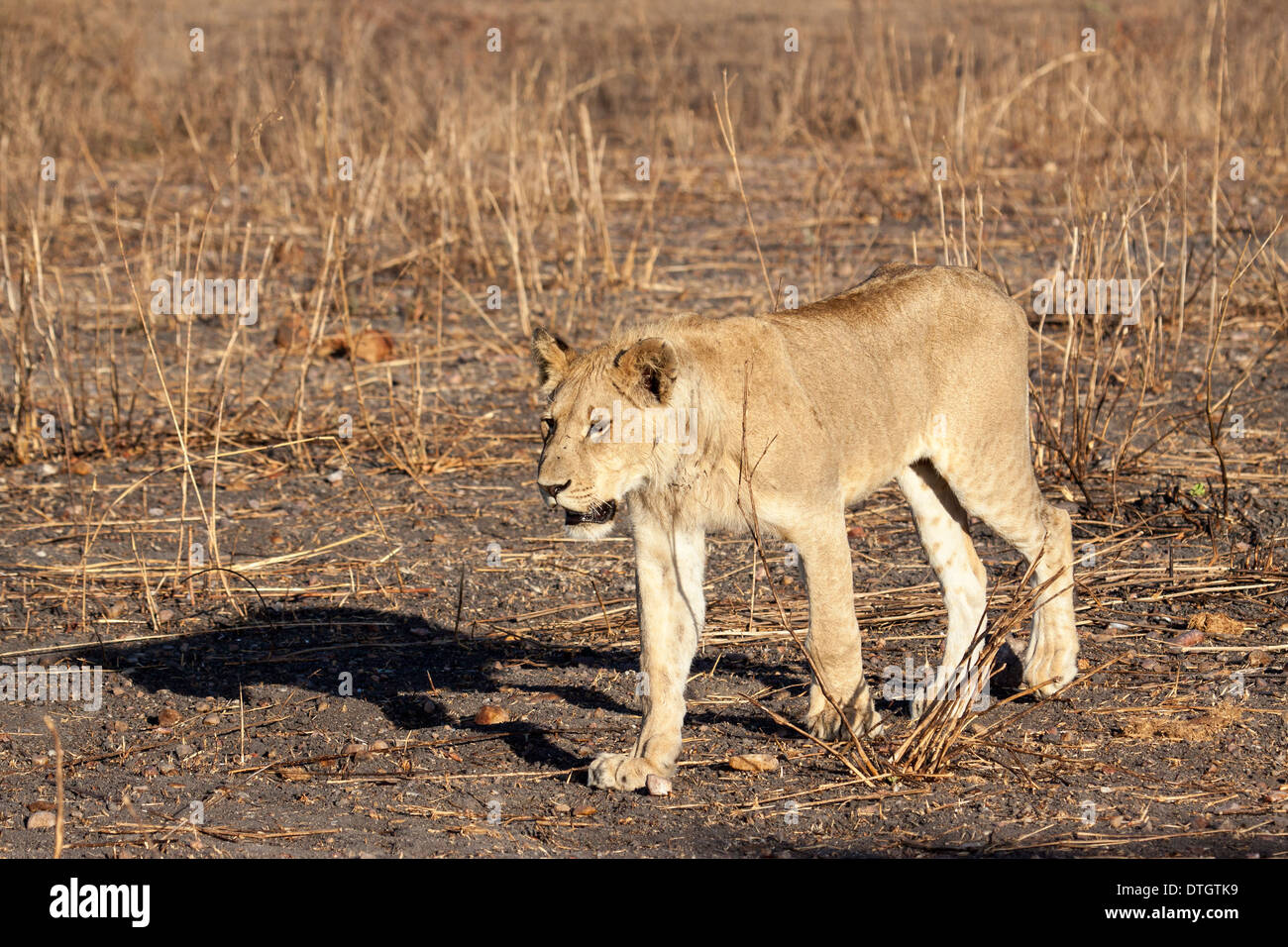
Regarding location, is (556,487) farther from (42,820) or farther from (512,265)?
(512,265)

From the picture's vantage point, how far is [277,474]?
8516 mm

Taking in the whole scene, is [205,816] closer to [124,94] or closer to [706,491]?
[706,491]

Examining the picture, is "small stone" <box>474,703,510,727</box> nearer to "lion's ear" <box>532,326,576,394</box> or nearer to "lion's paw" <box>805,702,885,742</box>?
"lion's paw" <box>805,702,885,742</box>

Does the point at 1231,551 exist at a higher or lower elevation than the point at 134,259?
lower

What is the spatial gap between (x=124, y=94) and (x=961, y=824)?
1527 centimetres

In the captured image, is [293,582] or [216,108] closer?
[293,582]

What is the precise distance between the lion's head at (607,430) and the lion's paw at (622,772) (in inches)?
28.8

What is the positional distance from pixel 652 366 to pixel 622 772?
1259mm

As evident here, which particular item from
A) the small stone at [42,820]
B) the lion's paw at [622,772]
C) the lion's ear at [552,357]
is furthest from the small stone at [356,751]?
the lion's ear at [552,357]

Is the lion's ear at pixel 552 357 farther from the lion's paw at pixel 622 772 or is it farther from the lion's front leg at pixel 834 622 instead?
the lion's paw at pixel 622 772

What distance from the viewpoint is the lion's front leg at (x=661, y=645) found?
4.77 metres

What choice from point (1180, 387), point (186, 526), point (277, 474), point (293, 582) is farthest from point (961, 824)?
point (1180, 387)

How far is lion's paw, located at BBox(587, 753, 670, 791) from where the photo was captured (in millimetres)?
4719

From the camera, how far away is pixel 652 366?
14.4 ft
